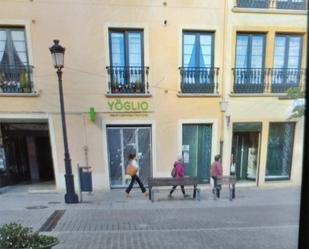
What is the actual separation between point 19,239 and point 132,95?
5.77m

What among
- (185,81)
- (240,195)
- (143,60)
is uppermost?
(143,60)

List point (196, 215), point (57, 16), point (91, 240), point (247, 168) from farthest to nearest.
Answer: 1. point (247, 168)
2. point (57, 16)
3. point (196, 215)
4. point (91, 240)

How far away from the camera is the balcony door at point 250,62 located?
8203 mm

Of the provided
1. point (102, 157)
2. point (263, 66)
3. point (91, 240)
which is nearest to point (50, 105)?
point (102, 157)

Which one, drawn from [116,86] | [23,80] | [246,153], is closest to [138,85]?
[116,86]

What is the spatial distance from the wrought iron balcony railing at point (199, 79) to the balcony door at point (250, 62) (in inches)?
29.6

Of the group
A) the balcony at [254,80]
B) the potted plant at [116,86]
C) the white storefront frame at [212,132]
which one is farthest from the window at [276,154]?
the potted plant at [116,86]

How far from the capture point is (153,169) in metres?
8.33

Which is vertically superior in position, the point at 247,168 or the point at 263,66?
the point at 263,66

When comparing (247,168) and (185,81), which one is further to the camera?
(247,168)

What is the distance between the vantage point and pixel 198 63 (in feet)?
26.8

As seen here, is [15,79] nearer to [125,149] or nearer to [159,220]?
[125,149]

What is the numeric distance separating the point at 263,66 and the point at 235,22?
68.2 inches

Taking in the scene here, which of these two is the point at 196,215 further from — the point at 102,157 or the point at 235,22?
the point at 235,22
